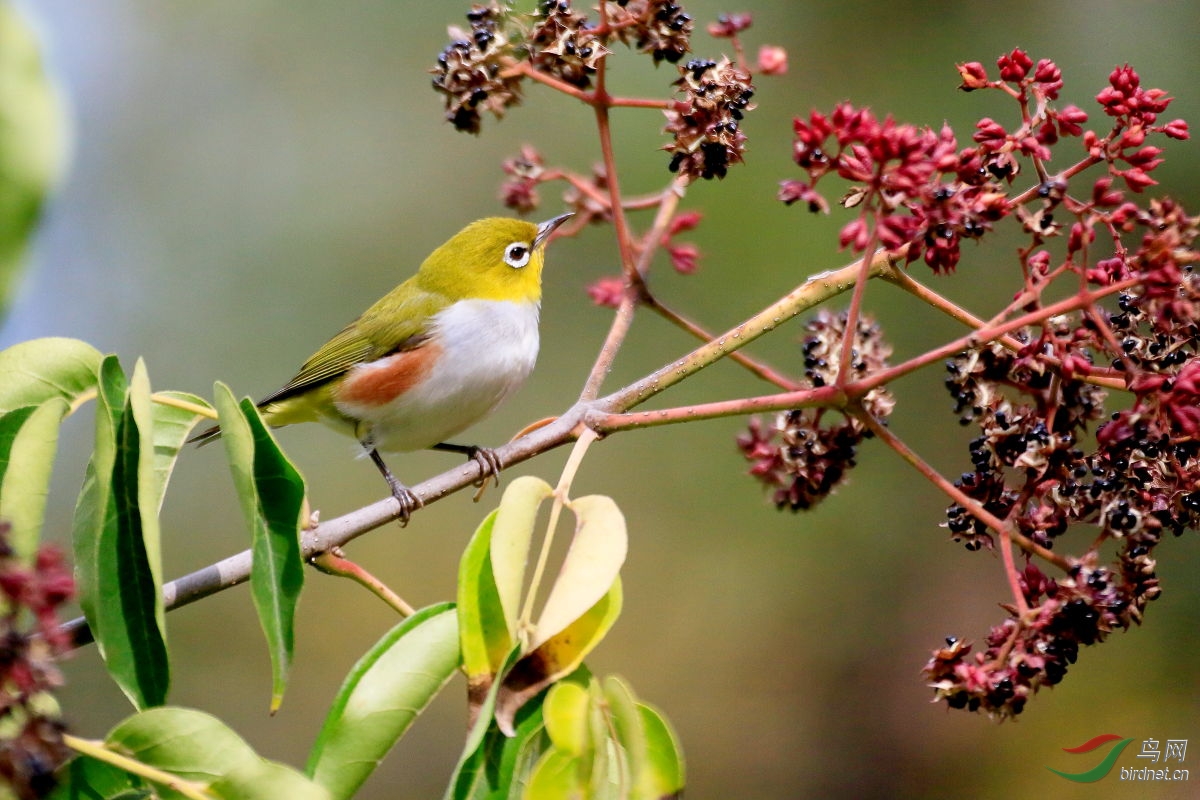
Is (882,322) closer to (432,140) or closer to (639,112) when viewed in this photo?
(639,112)

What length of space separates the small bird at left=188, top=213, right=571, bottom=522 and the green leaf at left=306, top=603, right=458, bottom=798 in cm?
255

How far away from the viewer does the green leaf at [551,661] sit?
1839 millimetres

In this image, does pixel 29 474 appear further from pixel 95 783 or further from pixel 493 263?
pixel 493 263

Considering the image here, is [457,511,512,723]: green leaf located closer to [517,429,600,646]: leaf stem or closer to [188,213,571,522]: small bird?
[517,429,600,646]: leaf stem

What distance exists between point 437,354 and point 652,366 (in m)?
3.93

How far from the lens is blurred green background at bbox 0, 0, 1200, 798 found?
772 cm

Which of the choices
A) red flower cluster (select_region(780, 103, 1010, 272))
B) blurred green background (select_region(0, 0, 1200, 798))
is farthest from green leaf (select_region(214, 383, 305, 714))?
blurred green background (select_region(0, 0, 1200, 798))

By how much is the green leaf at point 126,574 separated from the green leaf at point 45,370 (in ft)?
0.68

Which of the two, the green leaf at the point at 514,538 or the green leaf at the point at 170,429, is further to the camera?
the green leaf at the point at 170,429

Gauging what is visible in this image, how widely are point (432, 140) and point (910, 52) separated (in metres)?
4.43

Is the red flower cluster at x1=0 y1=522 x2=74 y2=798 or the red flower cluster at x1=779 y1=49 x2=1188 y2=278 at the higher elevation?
the red flower cluster at x1=779 y1=49 x2=1188 y2=278

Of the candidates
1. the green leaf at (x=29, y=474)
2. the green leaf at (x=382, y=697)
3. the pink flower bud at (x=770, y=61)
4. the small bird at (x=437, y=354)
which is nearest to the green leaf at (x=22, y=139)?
the green leaf at (x=29, y=474)

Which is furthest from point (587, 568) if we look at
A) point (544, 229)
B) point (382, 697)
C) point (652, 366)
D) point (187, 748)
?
point (652, 366)

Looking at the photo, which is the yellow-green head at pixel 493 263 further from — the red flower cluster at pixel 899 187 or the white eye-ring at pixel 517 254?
the red flower cluster at pixel 899 187
